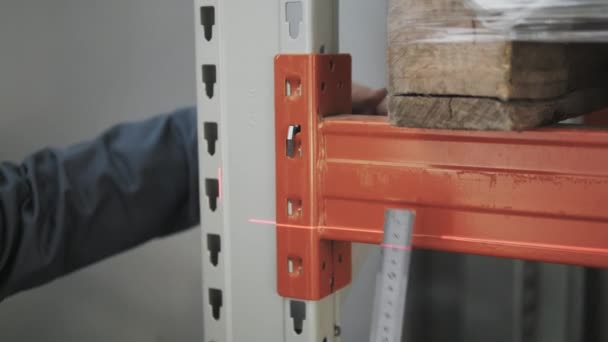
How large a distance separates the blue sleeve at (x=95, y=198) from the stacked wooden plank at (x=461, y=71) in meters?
0.56

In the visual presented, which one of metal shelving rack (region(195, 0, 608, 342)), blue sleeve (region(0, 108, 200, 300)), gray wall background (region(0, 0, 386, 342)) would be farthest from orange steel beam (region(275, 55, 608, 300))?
gray wall background (region(0, 0, 386, 342))

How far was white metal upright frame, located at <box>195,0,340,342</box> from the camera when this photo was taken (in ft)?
2.08

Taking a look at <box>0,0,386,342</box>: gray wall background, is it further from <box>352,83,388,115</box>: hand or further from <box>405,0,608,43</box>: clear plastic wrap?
<box>405,0,608,43</box>: clear plastic wrap

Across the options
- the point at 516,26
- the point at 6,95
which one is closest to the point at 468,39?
the point at 516,26

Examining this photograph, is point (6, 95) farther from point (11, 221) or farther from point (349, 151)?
point (349, 151)

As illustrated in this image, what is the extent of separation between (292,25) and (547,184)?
0.26 metres

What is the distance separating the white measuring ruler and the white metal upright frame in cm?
9

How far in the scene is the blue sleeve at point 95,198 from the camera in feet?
3.00

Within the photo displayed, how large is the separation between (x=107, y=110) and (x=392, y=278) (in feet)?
3.04

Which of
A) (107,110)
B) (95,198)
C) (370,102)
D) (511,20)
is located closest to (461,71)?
(511,20)

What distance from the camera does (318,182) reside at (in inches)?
24.0

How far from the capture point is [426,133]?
21.7 inches

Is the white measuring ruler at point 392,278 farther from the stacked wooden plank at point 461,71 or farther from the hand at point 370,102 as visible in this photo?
the hand at point 370,102

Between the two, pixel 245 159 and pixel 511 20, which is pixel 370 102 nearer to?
pixel 245 159
